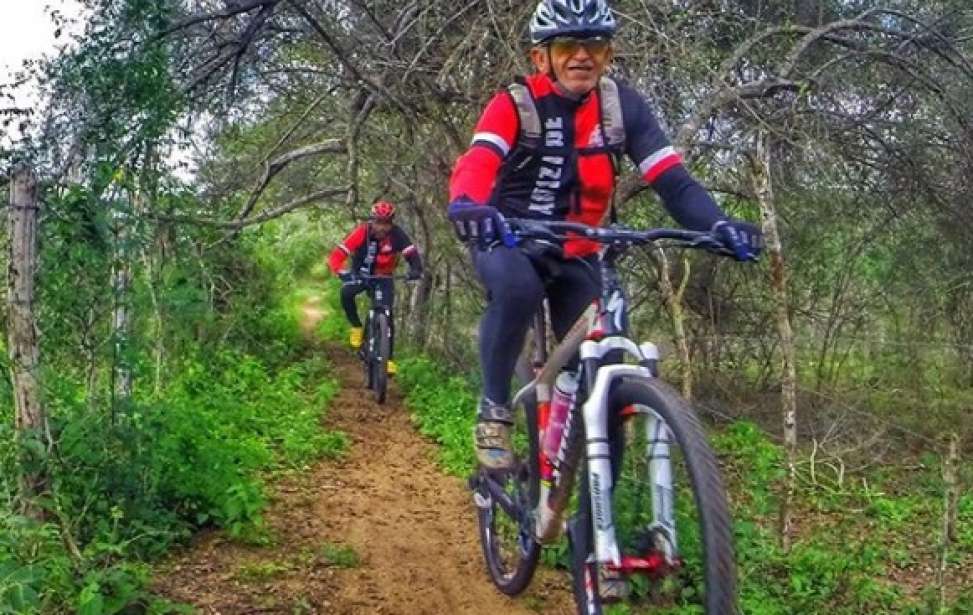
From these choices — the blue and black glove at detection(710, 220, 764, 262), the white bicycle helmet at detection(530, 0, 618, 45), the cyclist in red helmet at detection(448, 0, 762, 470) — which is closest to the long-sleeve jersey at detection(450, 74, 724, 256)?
the cyclist in red helmet at detection(448, 0, 762, 470)

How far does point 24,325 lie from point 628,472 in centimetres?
302

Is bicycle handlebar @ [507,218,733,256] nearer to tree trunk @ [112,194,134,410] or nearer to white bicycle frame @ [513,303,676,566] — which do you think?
white bicycle frame @ [513,303,676,566]

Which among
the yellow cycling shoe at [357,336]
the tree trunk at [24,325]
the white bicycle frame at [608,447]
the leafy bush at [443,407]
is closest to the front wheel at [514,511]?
the white bicycle frame at [608,447]

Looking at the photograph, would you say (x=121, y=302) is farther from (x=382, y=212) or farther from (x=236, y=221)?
(x=382, y=212)

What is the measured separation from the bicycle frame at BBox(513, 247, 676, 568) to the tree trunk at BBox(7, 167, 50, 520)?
2.47m

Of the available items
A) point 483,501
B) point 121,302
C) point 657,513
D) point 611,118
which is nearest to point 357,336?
point 121,302

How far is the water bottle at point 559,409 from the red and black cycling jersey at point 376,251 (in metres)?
7.51

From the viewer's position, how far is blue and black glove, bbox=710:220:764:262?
322cm

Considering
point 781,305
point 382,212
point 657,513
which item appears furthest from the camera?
point 382,212

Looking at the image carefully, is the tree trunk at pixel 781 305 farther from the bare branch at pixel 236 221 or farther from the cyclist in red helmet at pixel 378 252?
the cyclist in red helmet at pixel 378 252

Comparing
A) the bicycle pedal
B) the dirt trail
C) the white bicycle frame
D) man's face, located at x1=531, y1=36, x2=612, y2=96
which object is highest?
man's face, located at x1=531, y1=36, x2=612, y2=96

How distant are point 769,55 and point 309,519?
533cm

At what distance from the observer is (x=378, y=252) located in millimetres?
11156

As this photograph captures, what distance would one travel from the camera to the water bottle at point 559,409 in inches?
142
